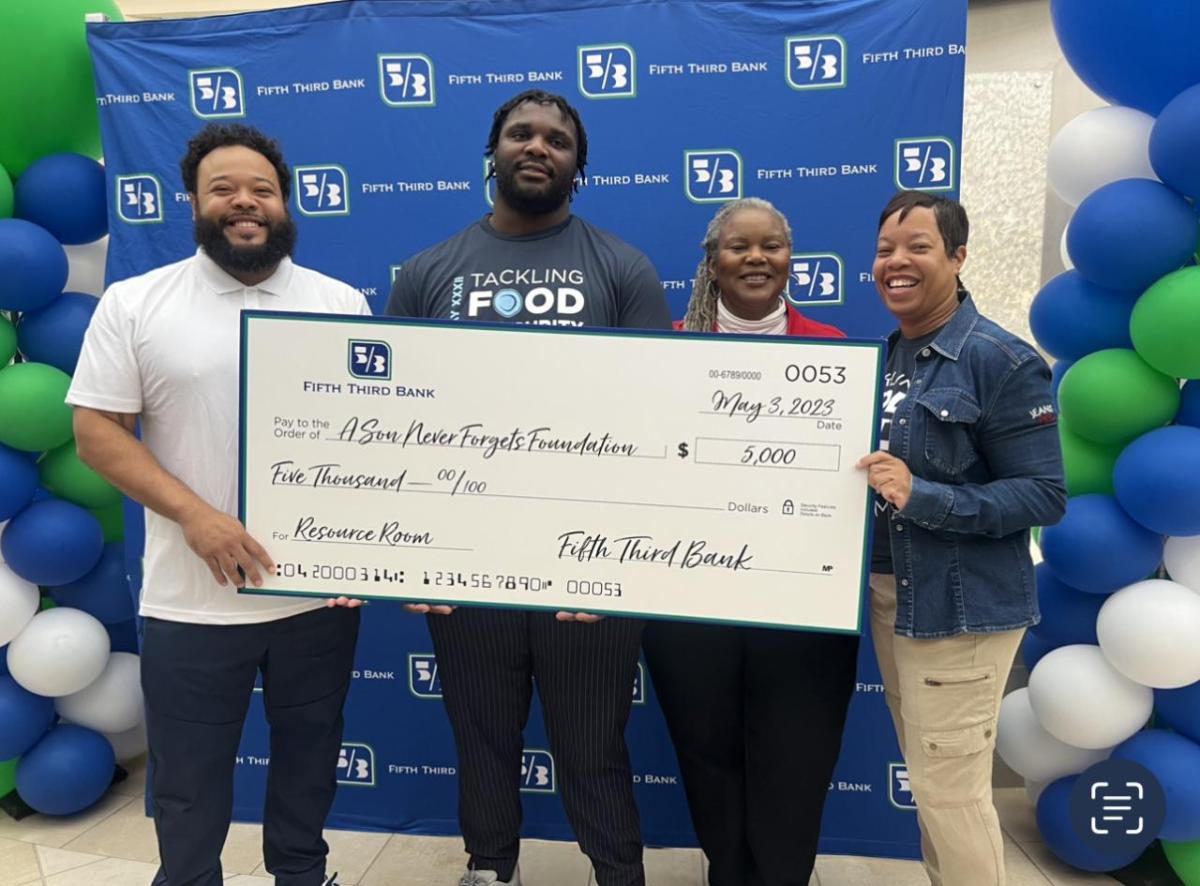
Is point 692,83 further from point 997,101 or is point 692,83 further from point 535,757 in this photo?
point 997,101

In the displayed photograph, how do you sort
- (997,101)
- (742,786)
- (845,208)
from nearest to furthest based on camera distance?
(742,786)
(845,208)
(997,101)

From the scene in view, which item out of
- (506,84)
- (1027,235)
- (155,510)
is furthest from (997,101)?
(155,510)

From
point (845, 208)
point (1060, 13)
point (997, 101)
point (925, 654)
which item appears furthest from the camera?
point (997, 101)

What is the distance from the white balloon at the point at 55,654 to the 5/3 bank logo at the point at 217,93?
158 cm

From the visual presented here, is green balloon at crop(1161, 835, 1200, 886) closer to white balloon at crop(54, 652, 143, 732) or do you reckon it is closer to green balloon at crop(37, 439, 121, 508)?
white balloon at crop(54, 652, 143, 732)

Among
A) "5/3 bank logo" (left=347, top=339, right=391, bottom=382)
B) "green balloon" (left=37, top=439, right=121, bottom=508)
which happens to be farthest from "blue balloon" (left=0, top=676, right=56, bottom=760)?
"5/3 bank logo" (left=347, top=339, right=391, bottom=382)

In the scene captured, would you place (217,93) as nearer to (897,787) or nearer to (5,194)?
(5,194)

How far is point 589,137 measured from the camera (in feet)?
8.09

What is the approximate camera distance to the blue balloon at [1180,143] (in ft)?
6.28

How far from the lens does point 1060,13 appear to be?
2.18 m

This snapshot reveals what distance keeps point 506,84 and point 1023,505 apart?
180 centimetres

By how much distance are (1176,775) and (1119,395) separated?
957 mm

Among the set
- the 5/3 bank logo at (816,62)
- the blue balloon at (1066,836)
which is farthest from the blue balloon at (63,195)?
the blue balloon at (1066,836)

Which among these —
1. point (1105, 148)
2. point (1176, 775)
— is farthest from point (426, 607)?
point (1105, 148)
